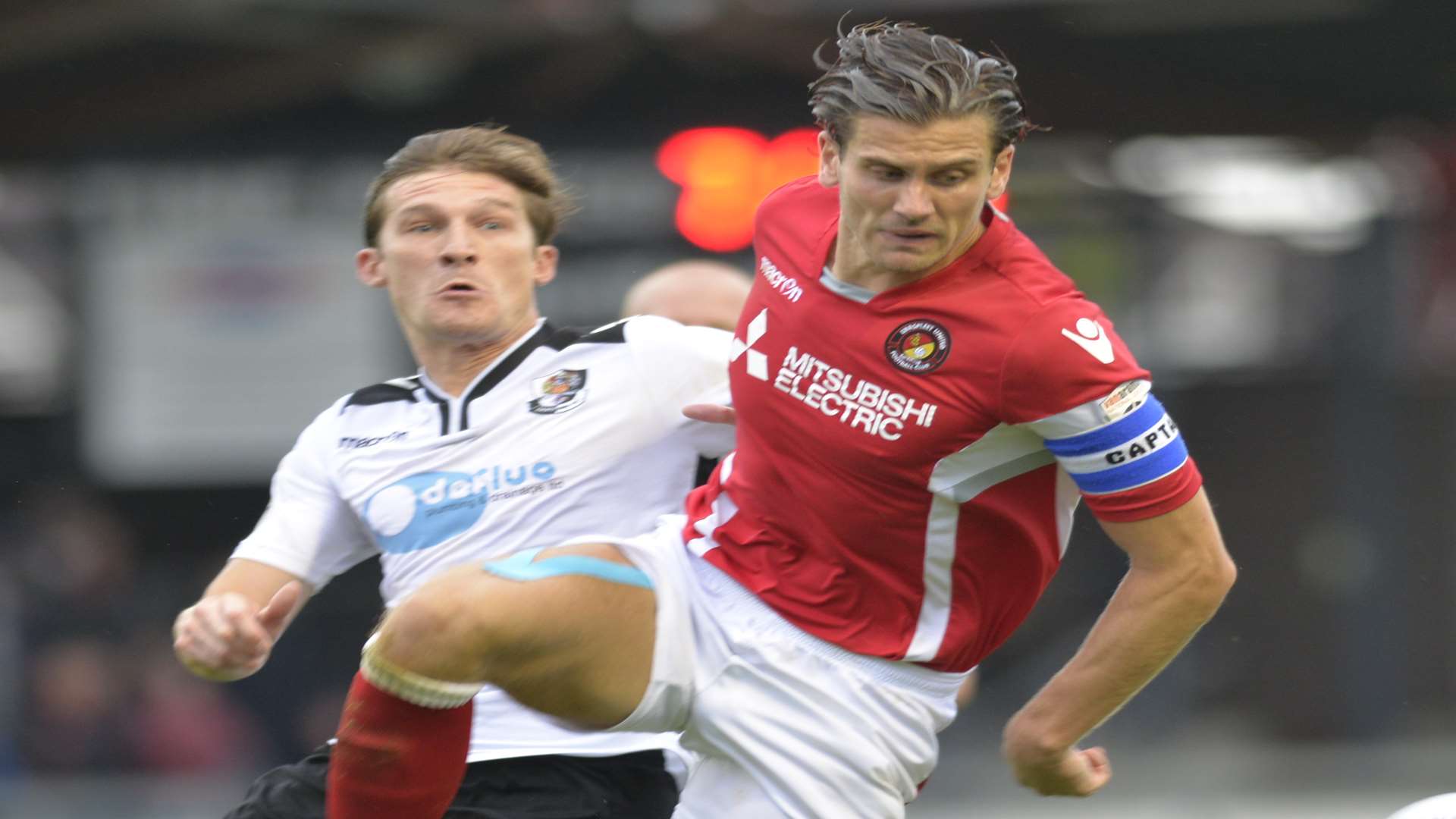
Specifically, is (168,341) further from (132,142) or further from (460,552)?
(460,552)

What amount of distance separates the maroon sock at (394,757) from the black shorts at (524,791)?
0.85ft

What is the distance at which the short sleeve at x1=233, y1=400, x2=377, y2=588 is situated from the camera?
398 centimetres

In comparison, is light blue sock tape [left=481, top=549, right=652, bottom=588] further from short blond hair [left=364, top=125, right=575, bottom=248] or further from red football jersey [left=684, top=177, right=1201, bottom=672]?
short blond hair [left=364, top=125, right=575, bottom=248]

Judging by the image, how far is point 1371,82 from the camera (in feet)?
40.7

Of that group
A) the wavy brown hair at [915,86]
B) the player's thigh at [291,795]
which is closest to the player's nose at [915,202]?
the wavy brown hair at [915,86]

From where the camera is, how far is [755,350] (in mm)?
3695

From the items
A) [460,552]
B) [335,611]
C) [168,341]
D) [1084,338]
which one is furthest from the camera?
[168,341]

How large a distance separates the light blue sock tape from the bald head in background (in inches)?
51.0

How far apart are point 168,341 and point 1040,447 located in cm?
970

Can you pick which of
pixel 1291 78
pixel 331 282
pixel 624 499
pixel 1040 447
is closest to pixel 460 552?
pixel 624 499

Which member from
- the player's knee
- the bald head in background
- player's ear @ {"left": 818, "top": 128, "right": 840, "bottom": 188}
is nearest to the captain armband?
player's ear @ {"left": 818, "top": 128, "right": 840, "bottom": 188}

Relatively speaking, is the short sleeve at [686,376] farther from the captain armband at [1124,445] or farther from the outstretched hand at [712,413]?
the captain armband at [1124,445]

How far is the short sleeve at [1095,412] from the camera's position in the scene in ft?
10.7

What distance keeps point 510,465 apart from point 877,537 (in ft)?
2.62
